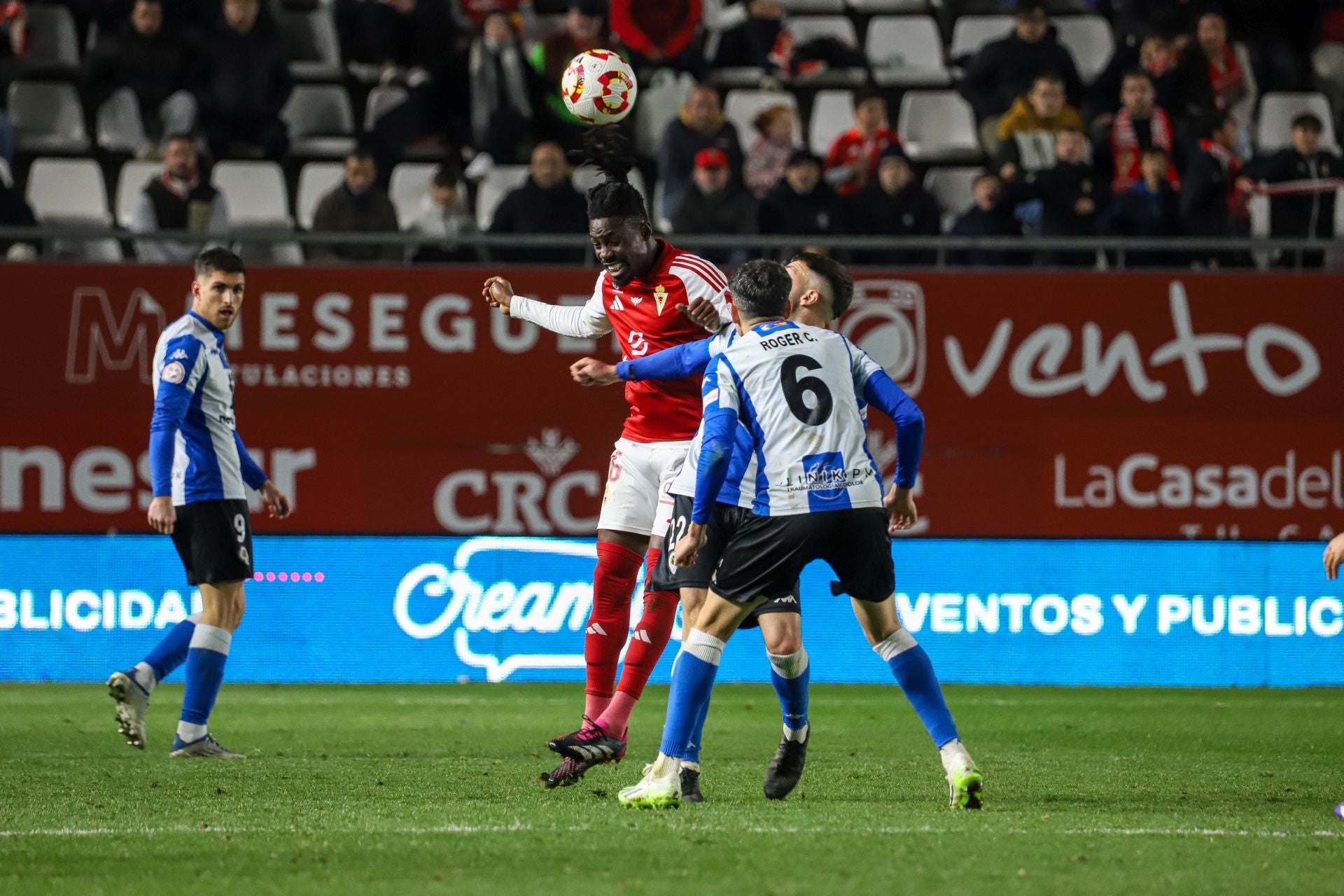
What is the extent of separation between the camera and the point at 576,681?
1197cm

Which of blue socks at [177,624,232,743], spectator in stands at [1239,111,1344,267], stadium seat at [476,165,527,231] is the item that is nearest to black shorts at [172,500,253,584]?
blue socks at [177,624,232,743]

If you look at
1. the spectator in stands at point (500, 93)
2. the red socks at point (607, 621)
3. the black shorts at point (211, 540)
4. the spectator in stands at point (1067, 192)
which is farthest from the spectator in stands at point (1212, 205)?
the black shorts at point (211, 540)

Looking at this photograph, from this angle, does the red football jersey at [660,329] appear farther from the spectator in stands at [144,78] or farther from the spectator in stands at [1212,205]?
the spectator in stands at [144,78]

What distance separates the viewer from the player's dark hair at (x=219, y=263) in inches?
317

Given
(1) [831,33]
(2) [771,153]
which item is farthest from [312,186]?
(1) [831,33]

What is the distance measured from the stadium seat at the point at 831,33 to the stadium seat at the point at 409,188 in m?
3.85

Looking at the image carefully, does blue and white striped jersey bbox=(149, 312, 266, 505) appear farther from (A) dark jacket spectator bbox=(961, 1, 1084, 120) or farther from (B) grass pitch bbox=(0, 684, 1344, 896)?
(A) dark jacket spectator bbox=(961, 1, 1084, 120)

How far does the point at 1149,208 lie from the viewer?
14070 mm

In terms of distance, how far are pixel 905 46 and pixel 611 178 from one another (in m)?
10.7

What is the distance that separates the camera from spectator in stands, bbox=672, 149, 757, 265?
1383cm

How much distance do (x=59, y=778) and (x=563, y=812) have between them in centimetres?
235

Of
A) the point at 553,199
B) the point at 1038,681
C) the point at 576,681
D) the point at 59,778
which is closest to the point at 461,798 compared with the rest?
the point at 59,778

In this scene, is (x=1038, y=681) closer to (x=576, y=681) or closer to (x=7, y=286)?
(x=576, y=681)

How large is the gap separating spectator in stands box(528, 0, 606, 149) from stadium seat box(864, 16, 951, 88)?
117 inches
